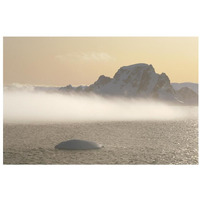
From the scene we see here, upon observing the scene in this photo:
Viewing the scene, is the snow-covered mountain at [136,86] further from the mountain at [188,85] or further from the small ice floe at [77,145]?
the small ice floe at [77,145]

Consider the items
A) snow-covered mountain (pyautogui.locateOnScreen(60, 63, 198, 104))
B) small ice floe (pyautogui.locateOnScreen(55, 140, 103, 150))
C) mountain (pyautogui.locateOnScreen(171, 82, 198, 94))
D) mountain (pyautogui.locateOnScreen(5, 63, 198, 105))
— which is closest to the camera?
small ice floe (pyautogui.locateOnScreen(55, 140, 103, 150))

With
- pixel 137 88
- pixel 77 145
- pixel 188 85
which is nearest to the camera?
pixel 77 145

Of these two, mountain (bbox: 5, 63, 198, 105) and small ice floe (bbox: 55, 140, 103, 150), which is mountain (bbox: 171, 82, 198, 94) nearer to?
mountain (bbox: 5, 63, 198, 105)

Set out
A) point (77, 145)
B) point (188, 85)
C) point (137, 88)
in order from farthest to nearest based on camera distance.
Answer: point (137, 88) → point (188, 85) → point (77, 145)

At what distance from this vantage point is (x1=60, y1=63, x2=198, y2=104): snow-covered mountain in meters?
23.9

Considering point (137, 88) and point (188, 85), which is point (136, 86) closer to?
point (137, 88)

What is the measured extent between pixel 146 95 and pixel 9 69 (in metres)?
12.1

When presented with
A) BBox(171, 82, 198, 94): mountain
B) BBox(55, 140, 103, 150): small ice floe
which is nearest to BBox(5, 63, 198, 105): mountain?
BBox(171, 82, 198, 94): mountain

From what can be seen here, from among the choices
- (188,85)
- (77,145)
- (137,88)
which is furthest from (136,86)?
(77,145)

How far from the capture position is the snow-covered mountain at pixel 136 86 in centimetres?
2388

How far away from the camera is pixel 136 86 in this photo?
28.0 metres

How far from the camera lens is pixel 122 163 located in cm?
1908

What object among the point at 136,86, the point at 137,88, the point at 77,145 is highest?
the point at 136,86
